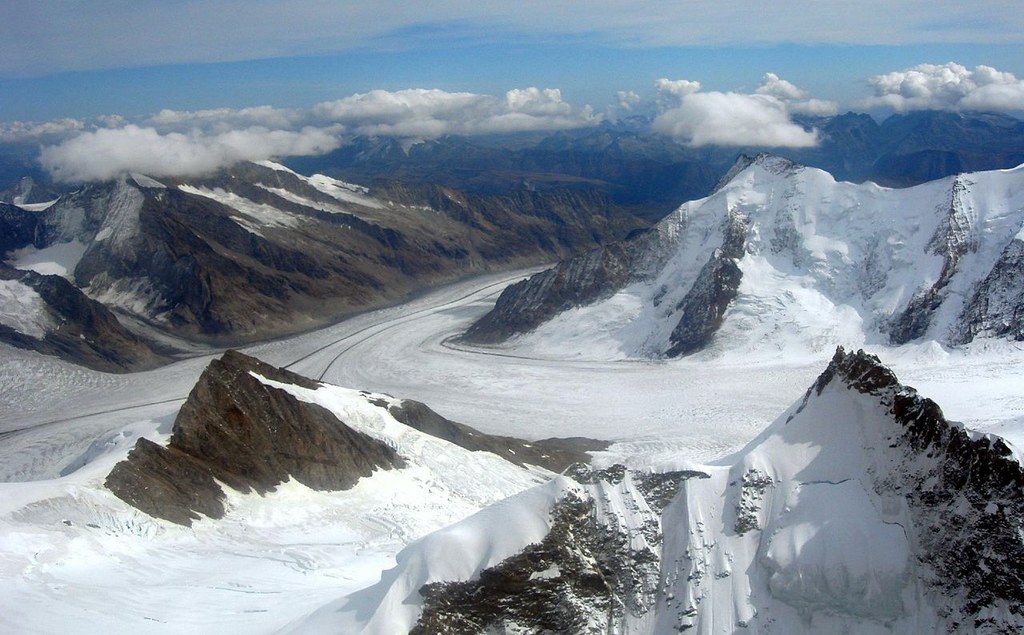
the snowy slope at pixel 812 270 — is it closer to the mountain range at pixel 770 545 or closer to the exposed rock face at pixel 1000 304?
the exposed rock face at pixel 1000 304

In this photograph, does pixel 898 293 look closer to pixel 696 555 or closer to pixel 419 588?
pixel 696 555

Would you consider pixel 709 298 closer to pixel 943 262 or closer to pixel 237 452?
pixel 943 262

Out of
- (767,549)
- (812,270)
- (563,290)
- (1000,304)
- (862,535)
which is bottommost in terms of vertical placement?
(563,290)

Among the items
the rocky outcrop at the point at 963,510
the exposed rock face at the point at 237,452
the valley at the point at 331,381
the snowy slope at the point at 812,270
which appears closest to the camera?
the rocky outcrop at the point at 963,510

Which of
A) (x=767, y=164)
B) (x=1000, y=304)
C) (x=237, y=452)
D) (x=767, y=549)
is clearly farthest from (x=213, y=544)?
(x=767, y=164)

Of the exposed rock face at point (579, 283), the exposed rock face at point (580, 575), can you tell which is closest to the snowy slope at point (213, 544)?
the exposed rock face at point (580, 575)

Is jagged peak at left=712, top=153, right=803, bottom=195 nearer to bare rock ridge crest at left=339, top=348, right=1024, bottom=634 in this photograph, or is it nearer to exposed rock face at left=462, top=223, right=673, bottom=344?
exposed rock face at left=462, top=223, right=673, bottom=344
